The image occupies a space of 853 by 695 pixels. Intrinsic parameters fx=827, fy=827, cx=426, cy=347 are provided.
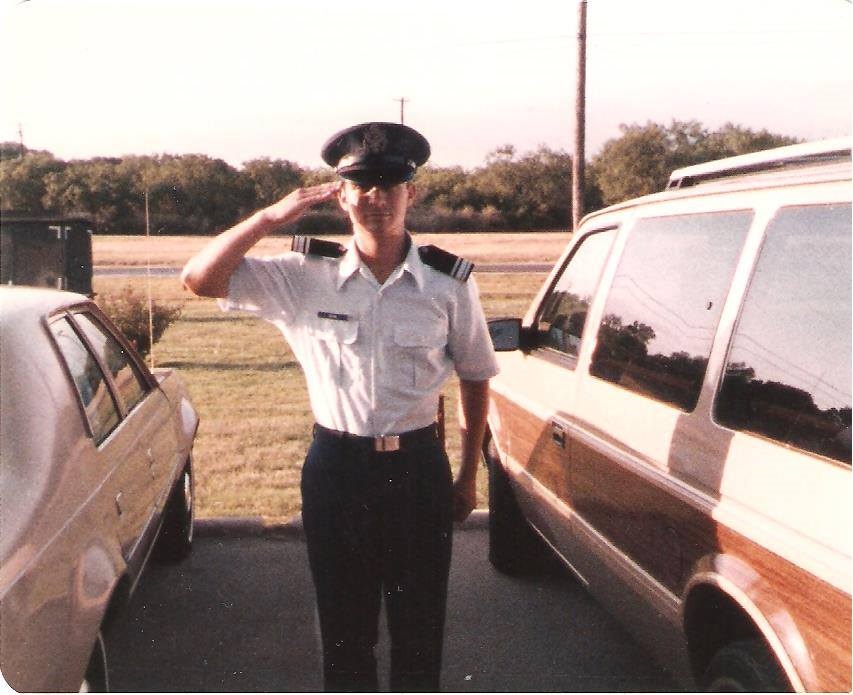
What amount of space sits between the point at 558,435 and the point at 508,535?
4.02ft

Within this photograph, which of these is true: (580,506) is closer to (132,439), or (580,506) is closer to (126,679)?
(132,439)

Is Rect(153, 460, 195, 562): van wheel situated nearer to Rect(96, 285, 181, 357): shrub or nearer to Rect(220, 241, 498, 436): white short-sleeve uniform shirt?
Rect(220, 241, 498, 436): white short-sleeve uniform shirt

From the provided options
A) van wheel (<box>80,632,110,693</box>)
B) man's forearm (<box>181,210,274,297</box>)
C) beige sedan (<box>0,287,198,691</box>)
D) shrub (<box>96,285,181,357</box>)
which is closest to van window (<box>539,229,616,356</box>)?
man's forearm (<box>181,210,274,297</box>)

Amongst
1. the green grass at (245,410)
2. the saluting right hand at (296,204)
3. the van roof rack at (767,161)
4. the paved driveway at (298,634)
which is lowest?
the paved driveway at (298,634)

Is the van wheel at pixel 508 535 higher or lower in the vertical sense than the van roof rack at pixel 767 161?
lower

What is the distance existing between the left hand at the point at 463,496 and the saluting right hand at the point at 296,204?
98cm

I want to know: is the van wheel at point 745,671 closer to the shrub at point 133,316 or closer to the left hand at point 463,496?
the left hand at point 463,496

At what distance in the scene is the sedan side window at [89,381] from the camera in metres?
2.67

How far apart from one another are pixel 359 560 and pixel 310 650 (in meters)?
1.27

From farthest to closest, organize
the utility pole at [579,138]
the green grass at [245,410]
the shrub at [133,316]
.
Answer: the utility pole at [579,138]
the shrub at [133,316]
the green grass at [245,410]

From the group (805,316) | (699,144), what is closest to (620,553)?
(805,316)

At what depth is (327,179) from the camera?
307 centimetres

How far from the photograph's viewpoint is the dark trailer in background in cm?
803

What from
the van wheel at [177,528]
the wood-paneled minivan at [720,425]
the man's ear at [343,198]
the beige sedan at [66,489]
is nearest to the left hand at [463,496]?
the wood-paneled minivan at [720,425]
